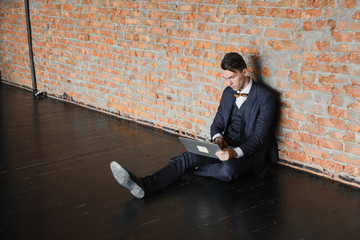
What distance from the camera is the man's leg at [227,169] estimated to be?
3.65 metres

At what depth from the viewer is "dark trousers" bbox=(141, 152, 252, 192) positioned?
11.7 feet

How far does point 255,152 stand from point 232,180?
303 millimetres

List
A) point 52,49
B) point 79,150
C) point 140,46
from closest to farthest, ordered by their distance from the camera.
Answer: point 79,150
point 140,46
point 52,49

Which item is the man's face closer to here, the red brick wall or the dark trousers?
the red brick wall

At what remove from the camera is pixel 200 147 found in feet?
11.5

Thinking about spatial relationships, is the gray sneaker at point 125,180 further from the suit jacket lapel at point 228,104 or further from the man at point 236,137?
the suit jacket lapel at point 228,104

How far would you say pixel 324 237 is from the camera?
9.35 feet

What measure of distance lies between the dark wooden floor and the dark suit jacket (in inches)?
7.8

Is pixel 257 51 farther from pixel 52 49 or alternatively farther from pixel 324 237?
pixel 52 49

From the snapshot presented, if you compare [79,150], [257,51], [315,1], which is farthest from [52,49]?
[315,1]

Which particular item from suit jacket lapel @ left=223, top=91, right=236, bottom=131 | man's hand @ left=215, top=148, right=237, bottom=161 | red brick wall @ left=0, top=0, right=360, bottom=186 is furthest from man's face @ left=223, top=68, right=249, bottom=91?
man's hand @ left=215, top=148, right=237, bottom=161

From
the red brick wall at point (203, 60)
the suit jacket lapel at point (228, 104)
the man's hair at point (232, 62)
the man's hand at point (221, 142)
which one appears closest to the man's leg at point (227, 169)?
the man's hand at point (221, 142)

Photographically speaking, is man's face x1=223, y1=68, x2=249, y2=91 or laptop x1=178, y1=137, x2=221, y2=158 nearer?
laptop x1=178, y1=137, x2=221, y2=158

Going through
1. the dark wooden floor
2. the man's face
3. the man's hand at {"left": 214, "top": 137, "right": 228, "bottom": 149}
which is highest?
the man's face
